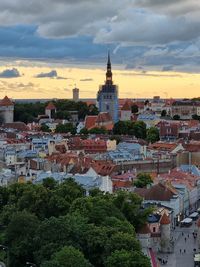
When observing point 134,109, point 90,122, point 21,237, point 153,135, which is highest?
point 134,109

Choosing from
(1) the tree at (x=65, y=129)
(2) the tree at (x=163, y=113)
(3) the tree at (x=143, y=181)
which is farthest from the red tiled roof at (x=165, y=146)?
(2) the tree at (x=163, y=113)

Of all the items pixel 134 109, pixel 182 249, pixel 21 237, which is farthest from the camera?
pixel 134 109

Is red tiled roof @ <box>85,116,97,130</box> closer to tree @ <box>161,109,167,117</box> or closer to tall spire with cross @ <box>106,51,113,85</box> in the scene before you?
tall spire with cross @ <box>106,51,113,85</box>

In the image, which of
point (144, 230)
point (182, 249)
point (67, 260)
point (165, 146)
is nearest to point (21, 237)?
point (67, 260)

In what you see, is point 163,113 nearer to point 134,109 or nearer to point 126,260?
point 134,109

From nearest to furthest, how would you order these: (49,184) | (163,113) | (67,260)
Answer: (67,260)
(49,184)
(163,113)

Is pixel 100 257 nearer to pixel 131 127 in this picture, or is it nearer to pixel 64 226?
pixel 64 226

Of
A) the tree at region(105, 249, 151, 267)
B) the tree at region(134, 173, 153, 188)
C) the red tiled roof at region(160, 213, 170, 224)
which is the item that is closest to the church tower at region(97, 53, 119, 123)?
the tree at region(134, 173, 153, 188)

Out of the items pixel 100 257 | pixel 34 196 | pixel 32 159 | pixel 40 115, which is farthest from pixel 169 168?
pixel 40 115
